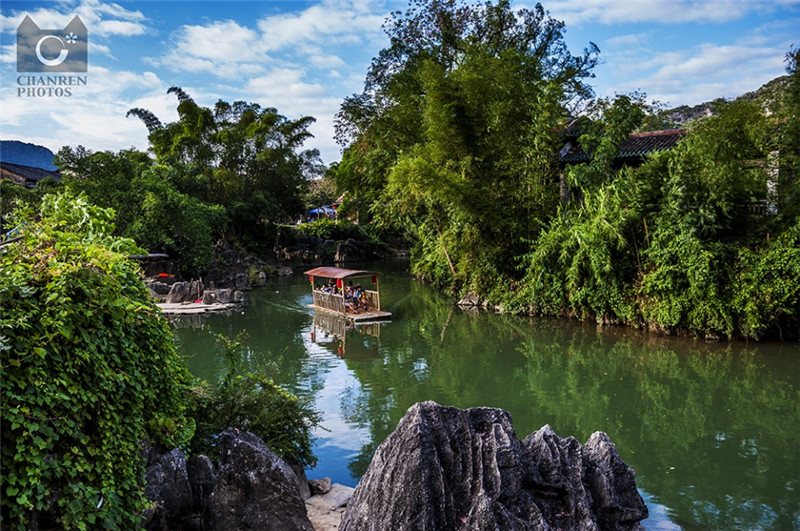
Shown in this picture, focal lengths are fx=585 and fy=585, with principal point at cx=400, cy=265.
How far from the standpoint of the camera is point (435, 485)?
3773 mm

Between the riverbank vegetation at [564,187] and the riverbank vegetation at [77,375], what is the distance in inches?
461

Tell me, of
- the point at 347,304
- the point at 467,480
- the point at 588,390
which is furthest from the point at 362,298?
the point at 467,480

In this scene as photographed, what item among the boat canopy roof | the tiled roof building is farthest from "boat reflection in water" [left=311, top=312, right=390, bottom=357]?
the tiled roof building

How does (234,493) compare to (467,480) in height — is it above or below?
below

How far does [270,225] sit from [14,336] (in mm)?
30935

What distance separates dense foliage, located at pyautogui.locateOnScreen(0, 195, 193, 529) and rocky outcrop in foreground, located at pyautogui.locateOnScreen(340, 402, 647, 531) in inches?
61.4

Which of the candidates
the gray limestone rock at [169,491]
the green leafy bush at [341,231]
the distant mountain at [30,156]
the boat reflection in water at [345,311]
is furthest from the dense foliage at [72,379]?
the green leafy bush at [341,231]

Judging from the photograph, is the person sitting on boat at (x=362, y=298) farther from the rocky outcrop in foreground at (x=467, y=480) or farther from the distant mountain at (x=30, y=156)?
the distant mountain at (x=30, y=156)

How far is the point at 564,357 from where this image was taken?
1241cm

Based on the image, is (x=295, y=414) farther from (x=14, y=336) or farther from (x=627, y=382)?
(x=627, y=382)

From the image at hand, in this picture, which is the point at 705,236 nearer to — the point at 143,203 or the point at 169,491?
the point at 169,491

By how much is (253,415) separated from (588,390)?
6.51 meters

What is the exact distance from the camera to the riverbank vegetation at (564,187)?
40.7ft

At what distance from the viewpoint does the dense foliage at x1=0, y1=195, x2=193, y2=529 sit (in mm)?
3068
